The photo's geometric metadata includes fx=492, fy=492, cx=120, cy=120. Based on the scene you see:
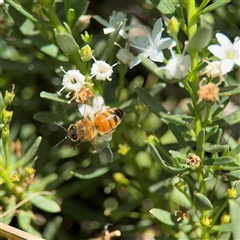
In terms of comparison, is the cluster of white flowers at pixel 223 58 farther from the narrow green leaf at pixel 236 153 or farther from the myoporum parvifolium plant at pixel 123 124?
the narrow green leaf at pixel 236 153

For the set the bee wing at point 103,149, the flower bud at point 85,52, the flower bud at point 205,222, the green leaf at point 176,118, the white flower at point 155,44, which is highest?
the white flower at point 155,44

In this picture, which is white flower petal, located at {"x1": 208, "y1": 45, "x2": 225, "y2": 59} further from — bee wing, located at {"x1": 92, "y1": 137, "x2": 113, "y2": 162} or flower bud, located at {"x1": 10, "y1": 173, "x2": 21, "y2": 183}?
flower bud, located at {"x1": 10, "y1": 173, "x2": 21, "y2": 183}

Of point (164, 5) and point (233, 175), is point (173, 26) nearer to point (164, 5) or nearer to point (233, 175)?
point (164, 5)

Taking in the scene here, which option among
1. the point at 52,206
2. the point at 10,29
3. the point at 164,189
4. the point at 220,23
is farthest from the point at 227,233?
the point at 10,29

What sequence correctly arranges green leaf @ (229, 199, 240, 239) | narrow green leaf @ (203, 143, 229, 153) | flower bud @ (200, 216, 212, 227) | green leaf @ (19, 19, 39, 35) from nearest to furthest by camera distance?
green leaf @ (229, 199, 240, 239) < narrow green leaf @ (203, 143, 229, 153) < flower bud @ (200, 216, 212, 227) < green leaf @ (19, 19, 39, 35)

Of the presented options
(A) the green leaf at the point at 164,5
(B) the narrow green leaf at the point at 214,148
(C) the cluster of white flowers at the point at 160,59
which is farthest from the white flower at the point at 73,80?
(B) the narrow green leaf at the point at 214,148

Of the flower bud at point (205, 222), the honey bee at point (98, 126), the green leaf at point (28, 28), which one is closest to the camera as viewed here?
the flower bud at point (205, 222)

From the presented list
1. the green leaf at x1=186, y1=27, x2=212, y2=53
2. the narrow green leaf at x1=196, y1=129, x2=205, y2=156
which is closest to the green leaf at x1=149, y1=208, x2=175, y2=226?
the narrow green leaf at x1=196, y1=129, x2=205, y2=156
